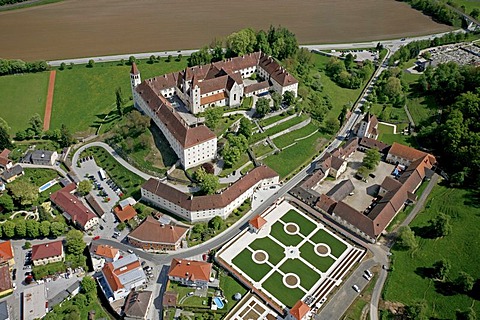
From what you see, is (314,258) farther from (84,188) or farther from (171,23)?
(171,23)

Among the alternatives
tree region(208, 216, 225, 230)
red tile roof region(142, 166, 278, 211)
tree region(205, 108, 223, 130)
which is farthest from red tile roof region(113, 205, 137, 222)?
tree region(205, 108, 223, 130)

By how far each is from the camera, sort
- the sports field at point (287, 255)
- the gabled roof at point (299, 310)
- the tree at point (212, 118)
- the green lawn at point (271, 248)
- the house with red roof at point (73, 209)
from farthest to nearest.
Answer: the tree at point (212, 118), the house with red roof at point (73, 209), the green lawn at point (271, 248), the sports field at point (287, 255), the gabled roof at point (299, 310)

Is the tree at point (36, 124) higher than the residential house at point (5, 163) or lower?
higher

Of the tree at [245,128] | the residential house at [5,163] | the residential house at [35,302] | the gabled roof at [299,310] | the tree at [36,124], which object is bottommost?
the residential house at [35,302]

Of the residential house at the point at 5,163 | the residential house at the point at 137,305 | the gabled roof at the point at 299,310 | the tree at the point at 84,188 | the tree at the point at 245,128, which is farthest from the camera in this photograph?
the tree at the point at 245,128

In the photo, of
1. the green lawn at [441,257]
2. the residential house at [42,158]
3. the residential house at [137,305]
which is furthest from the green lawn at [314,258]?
the residential house at [42,158]

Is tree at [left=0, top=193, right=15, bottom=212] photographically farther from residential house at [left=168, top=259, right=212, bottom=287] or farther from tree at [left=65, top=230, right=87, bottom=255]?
residential house at [left=168, top=259, right=212, bottom=287]

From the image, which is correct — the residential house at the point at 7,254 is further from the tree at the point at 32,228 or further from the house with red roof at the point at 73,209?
the house with red roof at the point at 73,209

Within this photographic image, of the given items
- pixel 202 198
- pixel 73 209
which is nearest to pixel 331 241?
pixel 202 198
